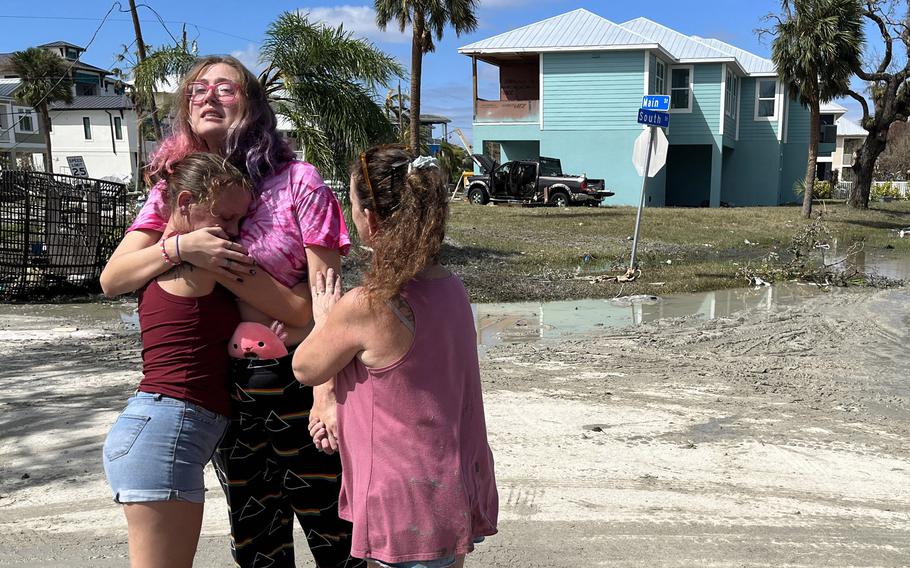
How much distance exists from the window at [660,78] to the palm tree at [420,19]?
1273cm

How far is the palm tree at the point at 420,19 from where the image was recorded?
2006cm

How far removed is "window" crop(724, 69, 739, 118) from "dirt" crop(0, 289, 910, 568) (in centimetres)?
2775

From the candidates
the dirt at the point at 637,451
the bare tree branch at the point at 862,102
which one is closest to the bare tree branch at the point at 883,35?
the bare tree branch at the point at 862,102

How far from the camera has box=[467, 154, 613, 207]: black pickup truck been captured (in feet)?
89.5

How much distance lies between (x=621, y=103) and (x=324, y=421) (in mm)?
30118

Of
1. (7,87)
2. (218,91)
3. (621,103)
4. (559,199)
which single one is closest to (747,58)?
(621,103)

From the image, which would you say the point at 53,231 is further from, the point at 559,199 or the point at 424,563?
the point at 559,199

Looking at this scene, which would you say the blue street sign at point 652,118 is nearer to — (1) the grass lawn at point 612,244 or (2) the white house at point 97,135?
(1) the grass lawn at point 612,244

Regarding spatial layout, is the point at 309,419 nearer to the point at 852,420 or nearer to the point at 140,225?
the point at 140,225

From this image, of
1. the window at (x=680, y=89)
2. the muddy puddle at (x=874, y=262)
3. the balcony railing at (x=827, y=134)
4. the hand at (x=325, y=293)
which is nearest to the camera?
the hand at (x=325, y=293)

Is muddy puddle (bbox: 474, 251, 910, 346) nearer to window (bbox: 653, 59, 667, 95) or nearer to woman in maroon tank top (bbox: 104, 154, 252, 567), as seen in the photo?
woman in maroon tank top (bbox: 104, 154, 252, 567)

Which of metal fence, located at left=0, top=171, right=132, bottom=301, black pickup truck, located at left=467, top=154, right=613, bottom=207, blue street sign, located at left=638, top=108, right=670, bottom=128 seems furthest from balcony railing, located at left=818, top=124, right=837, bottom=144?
metal fence, located at left=0, top=171, right=132, bottom=301

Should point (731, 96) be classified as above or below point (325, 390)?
above

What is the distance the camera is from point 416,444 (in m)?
2.13
